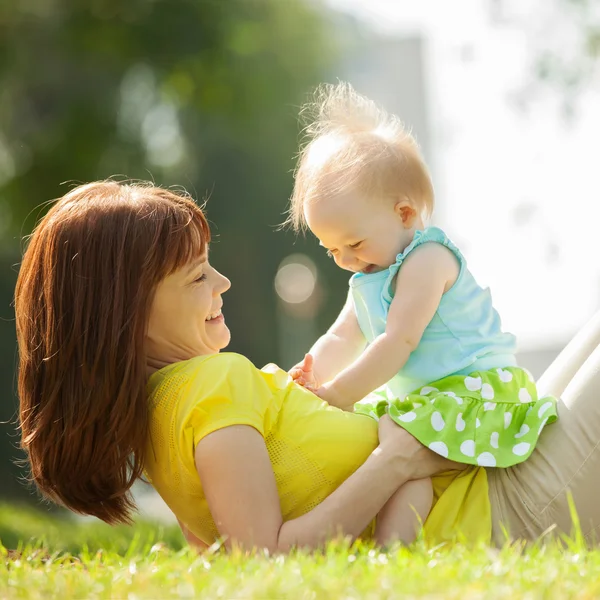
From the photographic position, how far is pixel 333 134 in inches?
156

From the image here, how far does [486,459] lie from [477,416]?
0.52 feet

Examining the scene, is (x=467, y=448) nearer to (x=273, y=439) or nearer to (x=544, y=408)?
(x=544, y=408)

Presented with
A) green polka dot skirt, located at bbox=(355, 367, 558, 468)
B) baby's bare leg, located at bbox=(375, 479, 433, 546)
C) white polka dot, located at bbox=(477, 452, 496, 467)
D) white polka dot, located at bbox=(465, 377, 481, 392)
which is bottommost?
baby's bare leg, located at bbox=(375, 479, 433, 546)

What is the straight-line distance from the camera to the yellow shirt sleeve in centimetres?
304

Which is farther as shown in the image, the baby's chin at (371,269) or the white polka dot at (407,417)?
the baby's chin at (371,269)

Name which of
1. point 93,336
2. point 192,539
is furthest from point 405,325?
point 192,539

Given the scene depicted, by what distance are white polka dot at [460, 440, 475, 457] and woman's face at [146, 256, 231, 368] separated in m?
0.90

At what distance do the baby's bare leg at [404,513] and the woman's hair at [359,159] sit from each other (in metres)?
1.07

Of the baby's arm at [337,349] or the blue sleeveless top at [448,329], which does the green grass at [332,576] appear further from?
the baby's arm at [337,349]

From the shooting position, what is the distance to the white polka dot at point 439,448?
10.8 feet

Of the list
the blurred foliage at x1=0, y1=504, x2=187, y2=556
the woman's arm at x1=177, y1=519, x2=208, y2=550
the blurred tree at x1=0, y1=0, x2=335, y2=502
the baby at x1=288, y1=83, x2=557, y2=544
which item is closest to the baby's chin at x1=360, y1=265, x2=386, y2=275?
the baby at x1=288, y1=83, x2=557, y2=544

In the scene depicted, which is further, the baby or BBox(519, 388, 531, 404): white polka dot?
BBox(519, 388, 531, 404): white polka dot

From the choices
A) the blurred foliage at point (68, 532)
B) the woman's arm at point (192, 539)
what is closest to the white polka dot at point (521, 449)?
the woman's arm at point (192, 539)

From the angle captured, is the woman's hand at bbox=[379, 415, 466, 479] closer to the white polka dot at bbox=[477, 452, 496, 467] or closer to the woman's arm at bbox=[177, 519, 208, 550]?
the white polka dot at bbox=[477, 452, 496, 467]
